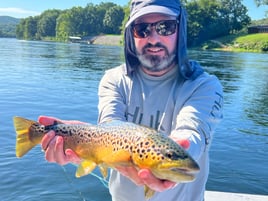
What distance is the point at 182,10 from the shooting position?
3158 mm

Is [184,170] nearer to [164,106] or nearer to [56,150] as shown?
[164,106]

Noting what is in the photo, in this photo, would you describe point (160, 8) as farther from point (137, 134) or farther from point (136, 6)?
point (137, 134)

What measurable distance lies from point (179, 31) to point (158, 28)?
21 cm

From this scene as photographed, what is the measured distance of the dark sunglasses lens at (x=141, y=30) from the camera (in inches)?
118

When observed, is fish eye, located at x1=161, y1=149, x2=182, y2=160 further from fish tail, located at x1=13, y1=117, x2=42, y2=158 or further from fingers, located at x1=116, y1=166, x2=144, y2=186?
fish tail, located at x1=13, y1=117, x2=42, y2=158

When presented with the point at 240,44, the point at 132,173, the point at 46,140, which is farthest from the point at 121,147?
the point at 240,44

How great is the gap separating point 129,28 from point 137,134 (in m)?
1.12

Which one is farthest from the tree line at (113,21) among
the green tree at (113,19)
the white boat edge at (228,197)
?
the white boat edge at (228,197)

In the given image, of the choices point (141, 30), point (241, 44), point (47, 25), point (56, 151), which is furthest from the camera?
point (47, 25)

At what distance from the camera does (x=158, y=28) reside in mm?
2951

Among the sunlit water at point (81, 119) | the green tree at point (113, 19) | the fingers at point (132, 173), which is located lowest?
the sunlit water at point (81, 119)

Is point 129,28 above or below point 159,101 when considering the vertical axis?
above

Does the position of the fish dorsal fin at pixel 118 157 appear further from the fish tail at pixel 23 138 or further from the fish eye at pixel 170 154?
the fish tail at pixel 23 138

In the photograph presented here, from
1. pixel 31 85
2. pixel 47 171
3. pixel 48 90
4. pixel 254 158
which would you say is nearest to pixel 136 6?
pixel 47 171
